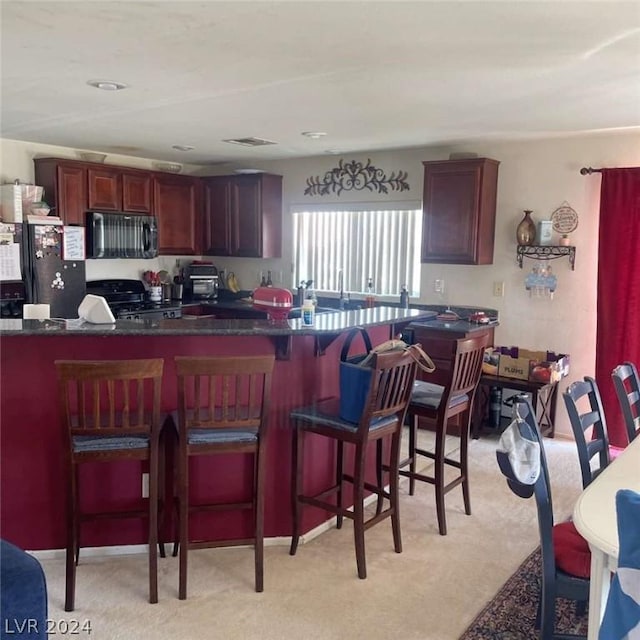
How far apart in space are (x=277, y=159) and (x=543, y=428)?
3.56 meters

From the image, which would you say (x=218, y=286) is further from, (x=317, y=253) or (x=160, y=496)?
(x=160, y=496)

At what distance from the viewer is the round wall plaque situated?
4680 mm

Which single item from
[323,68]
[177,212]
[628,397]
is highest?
[323,68]

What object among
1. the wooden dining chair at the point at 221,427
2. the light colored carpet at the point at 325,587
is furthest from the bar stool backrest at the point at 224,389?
the light colored carpet at the point at 325,587

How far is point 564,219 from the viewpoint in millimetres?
4715

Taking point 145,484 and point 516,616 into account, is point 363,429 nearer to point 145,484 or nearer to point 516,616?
point 516,616

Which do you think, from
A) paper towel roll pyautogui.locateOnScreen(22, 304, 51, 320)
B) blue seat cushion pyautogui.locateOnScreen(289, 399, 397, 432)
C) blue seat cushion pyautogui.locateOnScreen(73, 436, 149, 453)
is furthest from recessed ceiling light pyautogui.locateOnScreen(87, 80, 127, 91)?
blue seat cushion pyautogui.locateOnScreen(289, 399, 397, 432)

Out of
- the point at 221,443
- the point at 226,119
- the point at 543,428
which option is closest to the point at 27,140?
the point at 226,119

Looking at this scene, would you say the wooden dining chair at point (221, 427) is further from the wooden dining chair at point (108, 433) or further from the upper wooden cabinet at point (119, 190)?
the upper wooden cabinet at point (119, 190)

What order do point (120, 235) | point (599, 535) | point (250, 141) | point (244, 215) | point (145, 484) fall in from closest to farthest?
point (599, 535) → point (145, 484) → point (250, 141) → point (120, 235) → point (244, 215)

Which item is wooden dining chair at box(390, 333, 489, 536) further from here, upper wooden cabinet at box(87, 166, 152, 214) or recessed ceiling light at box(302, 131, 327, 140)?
upper wooden cabinet at box(87, 166, 152, 214)

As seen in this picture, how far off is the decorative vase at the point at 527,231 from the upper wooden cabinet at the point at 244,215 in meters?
2.48

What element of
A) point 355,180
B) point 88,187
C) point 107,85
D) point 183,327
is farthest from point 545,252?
point 88,187

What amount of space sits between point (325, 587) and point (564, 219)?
132 inches
